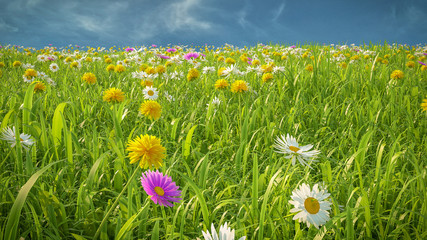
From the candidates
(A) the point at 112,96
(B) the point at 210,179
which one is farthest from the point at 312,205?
(A) the point at 112,96

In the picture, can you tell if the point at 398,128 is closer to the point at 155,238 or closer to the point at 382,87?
the point at 382,87

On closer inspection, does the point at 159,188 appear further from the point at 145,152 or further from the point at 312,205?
the point at 312,205

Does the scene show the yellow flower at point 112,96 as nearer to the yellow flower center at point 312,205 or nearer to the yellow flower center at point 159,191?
the yellow flower center at point 159,191

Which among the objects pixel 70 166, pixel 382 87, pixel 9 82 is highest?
pixel 9 82

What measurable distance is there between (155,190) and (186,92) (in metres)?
1.85

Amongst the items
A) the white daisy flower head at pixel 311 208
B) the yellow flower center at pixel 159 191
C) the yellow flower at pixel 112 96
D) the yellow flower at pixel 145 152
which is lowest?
the white daisy flower head at pixel 311 208

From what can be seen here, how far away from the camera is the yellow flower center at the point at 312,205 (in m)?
0.71

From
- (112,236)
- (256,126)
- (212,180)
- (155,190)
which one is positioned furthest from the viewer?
(256,126)

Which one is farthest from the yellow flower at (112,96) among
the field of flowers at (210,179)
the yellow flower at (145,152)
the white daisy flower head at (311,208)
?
the white daisy flower head at (311,208)

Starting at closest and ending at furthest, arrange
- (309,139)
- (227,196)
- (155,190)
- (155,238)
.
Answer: (155,190) → (155,238) → (227,196) → (309,139)

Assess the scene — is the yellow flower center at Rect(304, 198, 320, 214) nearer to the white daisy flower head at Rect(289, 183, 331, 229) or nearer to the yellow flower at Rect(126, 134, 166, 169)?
the white daisy flower head at Rect(289, 183, 331, 229)

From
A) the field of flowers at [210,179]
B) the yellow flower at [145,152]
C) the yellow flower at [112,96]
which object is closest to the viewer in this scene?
the yellow flower at [145,152]

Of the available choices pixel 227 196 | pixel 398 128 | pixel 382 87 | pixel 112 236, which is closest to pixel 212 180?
pixel 227 196

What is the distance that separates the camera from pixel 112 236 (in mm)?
882
